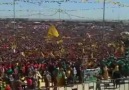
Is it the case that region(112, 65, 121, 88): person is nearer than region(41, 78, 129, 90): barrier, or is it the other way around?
region(41, 78, 129, 90): barrier

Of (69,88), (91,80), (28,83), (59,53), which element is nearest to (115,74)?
(91,80)

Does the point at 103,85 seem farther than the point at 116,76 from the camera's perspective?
No

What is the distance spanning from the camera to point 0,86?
1572cm

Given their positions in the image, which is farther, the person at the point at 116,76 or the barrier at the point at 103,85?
the person at the point at 116,76

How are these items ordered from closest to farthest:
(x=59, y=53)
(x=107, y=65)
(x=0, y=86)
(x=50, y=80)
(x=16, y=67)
→ (x=0, y=86), (x=50, y=80), (x=16, y=67), (x=107, y=65), (x=59, y=53)

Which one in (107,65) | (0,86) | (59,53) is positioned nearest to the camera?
(0,86)

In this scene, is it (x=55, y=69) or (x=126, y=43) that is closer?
(x=55, y=69)

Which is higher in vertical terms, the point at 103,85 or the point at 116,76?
the point at 116,76

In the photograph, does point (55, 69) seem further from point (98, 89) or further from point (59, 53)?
point (59, 53)

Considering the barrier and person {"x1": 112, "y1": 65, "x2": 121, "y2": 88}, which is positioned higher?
person {"x1": 112, "y1": 65, "x2": 121, "y2": 88}

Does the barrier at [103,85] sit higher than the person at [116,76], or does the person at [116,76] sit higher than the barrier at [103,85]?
the person at [116,76]

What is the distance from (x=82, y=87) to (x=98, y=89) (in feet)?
2.82

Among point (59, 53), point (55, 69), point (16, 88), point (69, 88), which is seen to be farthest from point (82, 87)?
point (59, 53)

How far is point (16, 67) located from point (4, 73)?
1.11 metres
